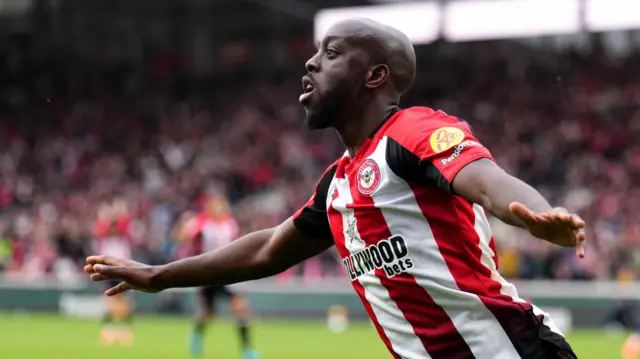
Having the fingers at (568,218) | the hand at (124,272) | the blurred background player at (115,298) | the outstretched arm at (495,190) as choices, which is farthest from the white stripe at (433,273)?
the blurred background player at (115,298)

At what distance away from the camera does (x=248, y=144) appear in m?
28.8

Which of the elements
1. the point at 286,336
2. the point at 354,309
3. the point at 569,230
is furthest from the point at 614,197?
the point at 569,230

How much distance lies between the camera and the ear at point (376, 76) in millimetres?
4059

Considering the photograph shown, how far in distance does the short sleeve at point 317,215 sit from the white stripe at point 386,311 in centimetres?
33

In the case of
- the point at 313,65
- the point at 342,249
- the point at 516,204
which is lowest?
the point at 516,204

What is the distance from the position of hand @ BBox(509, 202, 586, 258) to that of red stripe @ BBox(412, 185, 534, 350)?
0.61 meters

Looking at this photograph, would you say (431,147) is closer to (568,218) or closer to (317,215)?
(568,218)

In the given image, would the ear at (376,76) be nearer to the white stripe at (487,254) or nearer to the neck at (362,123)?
the neck at (362,123)

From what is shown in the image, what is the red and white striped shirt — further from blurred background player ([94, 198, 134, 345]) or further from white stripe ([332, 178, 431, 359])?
blurred background player ([94, 198, 134, 345])

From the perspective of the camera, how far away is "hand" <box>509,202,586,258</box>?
9.96 feet

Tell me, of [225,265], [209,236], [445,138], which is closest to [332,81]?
[445,138]

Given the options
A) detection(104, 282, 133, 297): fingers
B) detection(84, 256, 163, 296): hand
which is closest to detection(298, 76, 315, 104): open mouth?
detection(84, 256, 163, 296): hand

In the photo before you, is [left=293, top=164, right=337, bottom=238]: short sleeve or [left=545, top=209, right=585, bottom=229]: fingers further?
[left=293, top=164, right=337, bottom=238]: short sleeve

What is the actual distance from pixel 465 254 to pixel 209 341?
46.3ft
